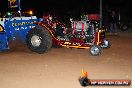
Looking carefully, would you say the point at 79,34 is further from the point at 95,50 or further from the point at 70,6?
the point at 70,6

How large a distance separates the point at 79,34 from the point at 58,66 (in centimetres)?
249

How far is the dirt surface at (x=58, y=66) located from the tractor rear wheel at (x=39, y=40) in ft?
0.83

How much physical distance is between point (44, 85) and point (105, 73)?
82.9 inches

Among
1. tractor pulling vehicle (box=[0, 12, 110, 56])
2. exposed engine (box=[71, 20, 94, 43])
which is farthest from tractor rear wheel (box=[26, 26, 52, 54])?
exposed engine (box=[71, 20, 94, 43])

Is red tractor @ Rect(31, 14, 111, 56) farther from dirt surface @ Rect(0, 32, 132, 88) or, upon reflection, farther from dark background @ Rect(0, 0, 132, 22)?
dark background @ Rect(0, 0, 132, 22)

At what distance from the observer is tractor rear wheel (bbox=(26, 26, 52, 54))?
40.7ft

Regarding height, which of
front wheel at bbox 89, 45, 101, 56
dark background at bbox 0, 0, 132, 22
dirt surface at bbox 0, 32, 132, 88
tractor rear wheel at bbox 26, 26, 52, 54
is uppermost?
dark background at bbox 0, 0, 132, 22

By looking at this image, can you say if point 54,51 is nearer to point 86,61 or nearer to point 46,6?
point 86,61

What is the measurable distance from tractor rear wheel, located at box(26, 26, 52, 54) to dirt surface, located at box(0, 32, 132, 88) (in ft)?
0.83

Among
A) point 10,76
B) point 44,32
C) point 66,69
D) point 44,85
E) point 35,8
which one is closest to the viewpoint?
point 44,85

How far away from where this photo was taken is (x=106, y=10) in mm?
25828

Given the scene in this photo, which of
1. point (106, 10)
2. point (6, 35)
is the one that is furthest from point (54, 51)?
point (106, 10)

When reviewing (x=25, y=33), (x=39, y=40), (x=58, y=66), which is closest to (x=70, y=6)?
(x=25, y=33)

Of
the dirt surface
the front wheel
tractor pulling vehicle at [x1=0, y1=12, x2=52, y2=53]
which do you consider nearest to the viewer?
the dirt surface
